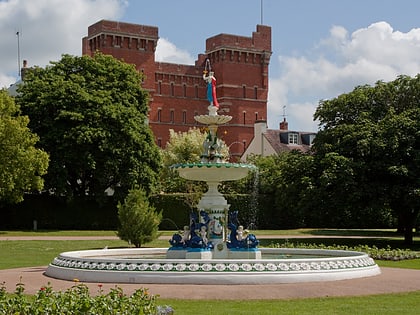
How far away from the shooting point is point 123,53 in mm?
79438

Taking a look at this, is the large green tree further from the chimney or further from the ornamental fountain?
the chimney

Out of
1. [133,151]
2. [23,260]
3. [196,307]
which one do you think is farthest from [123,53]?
[196,307]

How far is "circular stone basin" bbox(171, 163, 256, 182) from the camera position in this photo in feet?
71.2

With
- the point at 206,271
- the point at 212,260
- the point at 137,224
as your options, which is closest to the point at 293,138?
the point at 137,224

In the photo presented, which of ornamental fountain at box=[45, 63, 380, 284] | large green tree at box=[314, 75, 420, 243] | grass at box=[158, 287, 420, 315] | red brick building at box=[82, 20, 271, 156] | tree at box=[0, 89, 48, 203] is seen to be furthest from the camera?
red brick building at box=[82, 20, 271, 156]

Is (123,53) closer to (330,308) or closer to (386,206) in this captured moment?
(386,206)

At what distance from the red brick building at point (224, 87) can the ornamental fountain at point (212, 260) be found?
59721 mm

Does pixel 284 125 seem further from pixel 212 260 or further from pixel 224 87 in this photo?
pixel 212 260

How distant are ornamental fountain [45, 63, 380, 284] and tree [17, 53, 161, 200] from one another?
25.0 m

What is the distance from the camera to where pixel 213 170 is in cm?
2195

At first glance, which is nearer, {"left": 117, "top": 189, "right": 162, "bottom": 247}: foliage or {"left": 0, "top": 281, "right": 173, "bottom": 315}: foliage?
{"left": 0, "top": 281, "right": 173, "bottom": 315}: foliage

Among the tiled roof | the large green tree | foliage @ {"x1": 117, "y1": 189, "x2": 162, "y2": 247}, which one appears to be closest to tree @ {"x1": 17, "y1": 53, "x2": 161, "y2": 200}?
foliage @ {"x1": 117, "y1": 189, "x2": 162, "y2": 247}

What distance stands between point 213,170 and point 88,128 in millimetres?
28688

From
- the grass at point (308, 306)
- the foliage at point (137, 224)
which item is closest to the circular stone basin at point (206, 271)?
the grass at point (308, 306)
